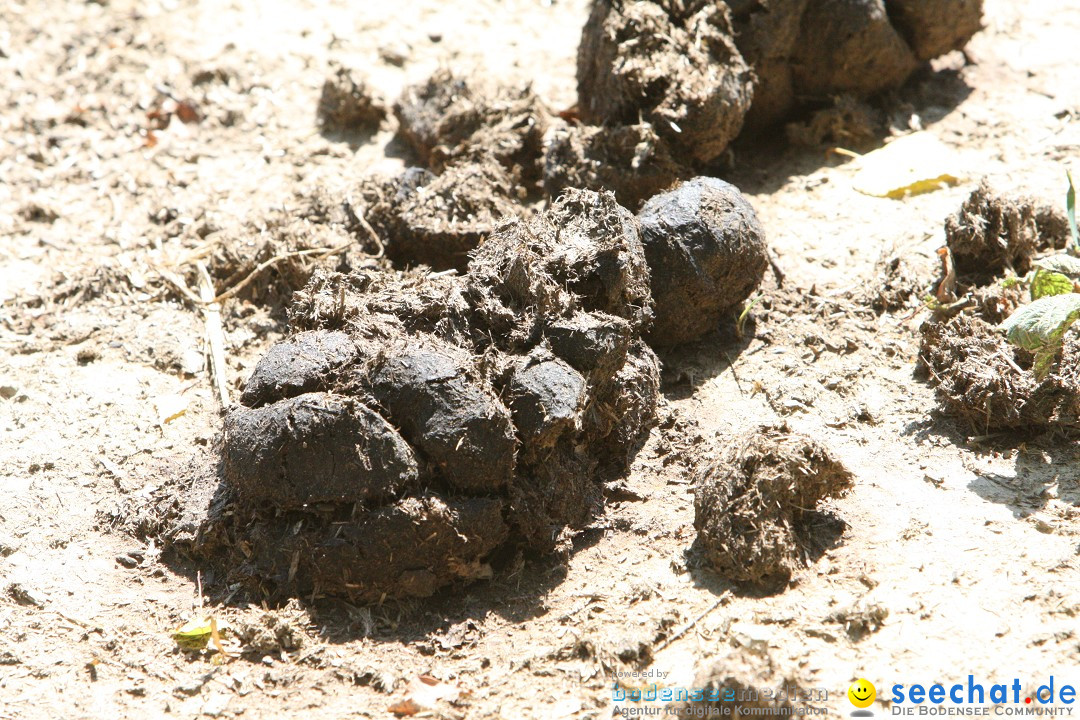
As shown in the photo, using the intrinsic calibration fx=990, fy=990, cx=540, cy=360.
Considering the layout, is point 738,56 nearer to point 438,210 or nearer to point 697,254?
point 697,254

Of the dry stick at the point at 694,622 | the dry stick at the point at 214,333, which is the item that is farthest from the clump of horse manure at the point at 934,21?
the dry stick at the point at 214,333

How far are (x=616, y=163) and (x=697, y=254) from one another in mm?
983

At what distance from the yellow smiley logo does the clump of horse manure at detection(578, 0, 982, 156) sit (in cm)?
290

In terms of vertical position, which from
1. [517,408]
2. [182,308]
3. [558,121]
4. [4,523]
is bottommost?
[4,523]

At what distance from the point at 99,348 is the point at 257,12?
332 centimetres

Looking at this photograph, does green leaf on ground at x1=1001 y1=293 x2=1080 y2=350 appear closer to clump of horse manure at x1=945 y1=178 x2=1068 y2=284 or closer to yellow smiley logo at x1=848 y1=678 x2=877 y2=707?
clump of horse manure at x1=945 y1=178 x2=1068 y2=284

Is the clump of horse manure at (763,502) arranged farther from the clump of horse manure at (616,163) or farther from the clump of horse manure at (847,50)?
the clump of horse manure at (847,50)

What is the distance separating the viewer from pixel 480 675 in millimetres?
3076

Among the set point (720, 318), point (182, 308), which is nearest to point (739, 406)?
point (720, 318)

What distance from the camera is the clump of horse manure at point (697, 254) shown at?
416 centimetres

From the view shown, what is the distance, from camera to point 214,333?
14.8 ft

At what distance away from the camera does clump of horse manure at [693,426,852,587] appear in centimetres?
323

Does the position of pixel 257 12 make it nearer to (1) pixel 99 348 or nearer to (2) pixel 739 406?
(1) pixel 99 348

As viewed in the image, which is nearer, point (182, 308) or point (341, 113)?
point (182, 308)
